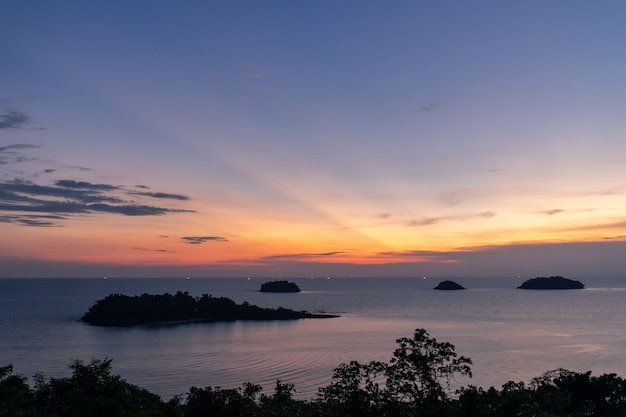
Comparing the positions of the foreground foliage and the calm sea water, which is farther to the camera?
the calm sea water

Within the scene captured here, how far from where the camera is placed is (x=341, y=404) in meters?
19.1

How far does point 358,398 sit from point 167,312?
132m

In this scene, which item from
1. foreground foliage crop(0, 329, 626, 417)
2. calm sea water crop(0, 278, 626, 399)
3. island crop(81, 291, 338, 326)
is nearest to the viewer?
foreground foliage crop(0, 329, 626, 417)

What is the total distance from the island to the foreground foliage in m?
107

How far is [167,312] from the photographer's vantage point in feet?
466

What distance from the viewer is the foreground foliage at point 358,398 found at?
1920cm

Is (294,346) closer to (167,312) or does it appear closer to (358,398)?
(167,312)

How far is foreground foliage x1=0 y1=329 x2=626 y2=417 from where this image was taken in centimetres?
1920

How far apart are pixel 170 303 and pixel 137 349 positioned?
57.5 m

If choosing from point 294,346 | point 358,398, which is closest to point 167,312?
point 294,346

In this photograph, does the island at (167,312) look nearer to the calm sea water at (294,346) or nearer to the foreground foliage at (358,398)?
the calm sea water at (294,346)

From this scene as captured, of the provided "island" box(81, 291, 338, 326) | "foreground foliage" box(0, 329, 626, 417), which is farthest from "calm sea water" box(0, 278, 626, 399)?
"foreground foliage" box(0, 329, 626, 417)

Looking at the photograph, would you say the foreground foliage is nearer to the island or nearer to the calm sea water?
the calm sea water

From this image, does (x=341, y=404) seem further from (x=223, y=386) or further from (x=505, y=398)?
(x=223, y=386)
